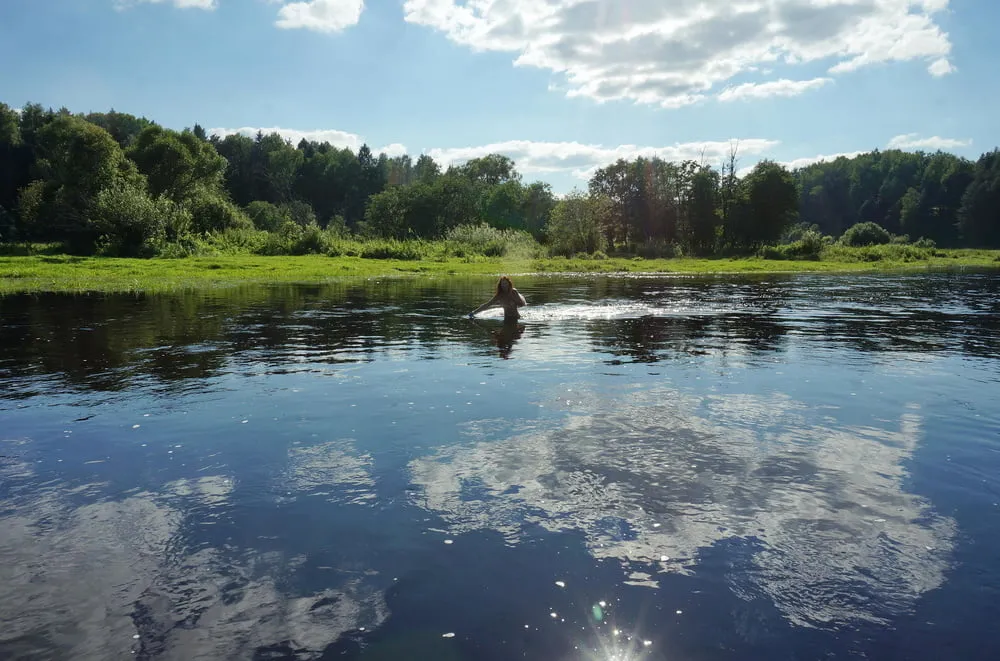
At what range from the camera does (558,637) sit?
19.6ft

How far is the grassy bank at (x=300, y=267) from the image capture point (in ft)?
167

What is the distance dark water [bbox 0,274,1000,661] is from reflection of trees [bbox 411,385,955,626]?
0.16 ft

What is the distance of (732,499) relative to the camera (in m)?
9.06

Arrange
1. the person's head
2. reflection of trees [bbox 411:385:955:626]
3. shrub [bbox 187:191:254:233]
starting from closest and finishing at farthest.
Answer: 1. reflection of trees [bbox 411:385:955:626]
2. the person's head
3. shrub [bbox 187:191:254:233]

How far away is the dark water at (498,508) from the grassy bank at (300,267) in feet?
110

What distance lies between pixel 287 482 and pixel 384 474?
1.41 meters

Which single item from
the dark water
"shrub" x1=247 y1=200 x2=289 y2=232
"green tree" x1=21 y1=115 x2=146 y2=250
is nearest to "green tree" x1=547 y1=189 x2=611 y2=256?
"green tree" x1=21 y1=115 x2=146 y2=250

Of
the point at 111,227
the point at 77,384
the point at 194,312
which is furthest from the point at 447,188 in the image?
the point at 77,384

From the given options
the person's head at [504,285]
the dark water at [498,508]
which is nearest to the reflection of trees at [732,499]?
the dark water at [498,508]

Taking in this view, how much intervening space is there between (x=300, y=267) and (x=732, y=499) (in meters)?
66.0

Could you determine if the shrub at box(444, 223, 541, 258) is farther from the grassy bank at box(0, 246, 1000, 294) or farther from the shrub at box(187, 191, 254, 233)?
the shrub at box(187, 191, 254, 233)

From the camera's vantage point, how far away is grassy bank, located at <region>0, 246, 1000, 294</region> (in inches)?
1998

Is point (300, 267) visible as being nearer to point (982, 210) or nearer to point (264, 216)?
point (264, 216)

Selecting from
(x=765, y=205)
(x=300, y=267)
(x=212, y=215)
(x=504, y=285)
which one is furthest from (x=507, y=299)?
(x=765, y=205)
